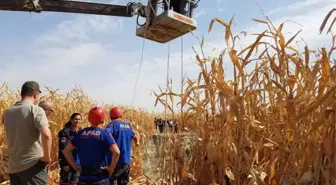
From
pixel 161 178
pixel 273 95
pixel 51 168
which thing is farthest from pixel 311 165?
pixel 51 168

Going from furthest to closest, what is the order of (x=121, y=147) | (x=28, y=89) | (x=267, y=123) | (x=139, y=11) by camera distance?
(x=139, y=11) → (x=121, y=147) → (x=28, y=89) → (x=267, y=123)

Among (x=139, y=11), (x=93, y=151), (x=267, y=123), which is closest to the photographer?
(x=267, y=123)

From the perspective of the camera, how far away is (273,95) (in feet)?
9.85

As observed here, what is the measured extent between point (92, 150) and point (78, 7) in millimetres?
6165

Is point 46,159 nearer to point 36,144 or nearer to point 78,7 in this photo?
point 36,144

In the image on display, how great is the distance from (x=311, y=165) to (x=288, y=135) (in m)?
0.27

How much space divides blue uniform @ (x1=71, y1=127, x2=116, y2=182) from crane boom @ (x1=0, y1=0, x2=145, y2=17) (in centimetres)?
536

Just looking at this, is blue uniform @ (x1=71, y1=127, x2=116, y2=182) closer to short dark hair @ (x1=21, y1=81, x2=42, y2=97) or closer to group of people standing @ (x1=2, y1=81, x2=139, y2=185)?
group of people standing @ (x1=2, y1=81, x2=139, y2=185)

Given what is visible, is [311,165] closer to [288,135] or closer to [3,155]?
[288,135]

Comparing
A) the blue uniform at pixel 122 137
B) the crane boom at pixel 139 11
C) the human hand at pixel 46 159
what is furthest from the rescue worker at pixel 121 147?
the crane boom at pixel 139 11

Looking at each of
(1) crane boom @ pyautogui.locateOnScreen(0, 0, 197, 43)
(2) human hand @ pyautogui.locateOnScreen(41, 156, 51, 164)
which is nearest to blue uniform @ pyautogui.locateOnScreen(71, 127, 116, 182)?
(2) human hand @ pyautogui.locateOnScreen(41, 156, 51, 164)

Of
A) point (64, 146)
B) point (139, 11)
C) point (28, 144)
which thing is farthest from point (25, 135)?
point (139, 11)

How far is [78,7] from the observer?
31.6ft

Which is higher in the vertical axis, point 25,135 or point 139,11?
point 139,11
